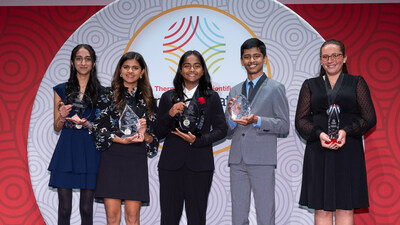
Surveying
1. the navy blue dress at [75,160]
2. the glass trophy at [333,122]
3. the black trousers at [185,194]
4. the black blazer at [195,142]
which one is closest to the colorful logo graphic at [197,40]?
the black blazer at [195,142]

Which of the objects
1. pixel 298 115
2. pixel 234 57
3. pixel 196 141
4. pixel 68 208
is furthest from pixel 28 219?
pixel 298 115

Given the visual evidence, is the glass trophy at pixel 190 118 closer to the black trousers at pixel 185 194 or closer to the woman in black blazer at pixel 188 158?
the woman in black blazer at pixel 188 158

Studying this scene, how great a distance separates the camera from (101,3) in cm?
431

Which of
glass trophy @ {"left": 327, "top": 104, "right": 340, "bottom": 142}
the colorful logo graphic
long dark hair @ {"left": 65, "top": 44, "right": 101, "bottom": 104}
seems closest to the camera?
glass trophy @ {"left": 327, "top": 104, "right": 340, "bottom": 142}

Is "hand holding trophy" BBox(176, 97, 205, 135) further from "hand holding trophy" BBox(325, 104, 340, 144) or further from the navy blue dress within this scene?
"hand holding trophy" BBox(325, 104, 340, 144)

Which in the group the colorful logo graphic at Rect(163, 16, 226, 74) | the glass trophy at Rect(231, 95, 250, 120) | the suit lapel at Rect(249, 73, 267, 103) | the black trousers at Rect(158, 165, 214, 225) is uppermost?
the colorful logo graphic at Rect(163, 16, 226, 74)

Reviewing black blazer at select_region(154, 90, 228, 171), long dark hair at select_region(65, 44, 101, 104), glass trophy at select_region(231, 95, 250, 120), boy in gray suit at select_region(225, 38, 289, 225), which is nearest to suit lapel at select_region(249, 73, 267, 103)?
boy in gray suit at select_region(225, 38, 289, 225)

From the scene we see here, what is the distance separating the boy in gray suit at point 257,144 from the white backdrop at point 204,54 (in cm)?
59

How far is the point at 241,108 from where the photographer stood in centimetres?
323

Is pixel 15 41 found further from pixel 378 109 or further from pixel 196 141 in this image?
pixel 378 109

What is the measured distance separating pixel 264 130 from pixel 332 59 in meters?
0.76

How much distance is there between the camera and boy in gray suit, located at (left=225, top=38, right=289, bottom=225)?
3.24m

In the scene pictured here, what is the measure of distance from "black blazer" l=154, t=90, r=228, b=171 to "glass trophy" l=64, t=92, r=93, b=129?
23.6 inches

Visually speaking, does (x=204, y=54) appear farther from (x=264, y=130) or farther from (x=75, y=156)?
(x=75, y=156)
